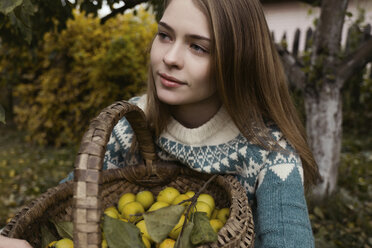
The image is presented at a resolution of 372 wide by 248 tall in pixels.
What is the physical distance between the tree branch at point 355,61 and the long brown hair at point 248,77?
0.96 m

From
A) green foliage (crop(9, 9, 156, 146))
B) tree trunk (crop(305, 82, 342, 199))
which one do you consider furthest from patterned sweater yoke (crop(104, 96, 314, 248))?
green foliage (crop(9, 9, 156, 146))

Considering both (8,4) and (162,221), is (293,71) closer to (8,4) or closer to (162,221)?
(162,221)

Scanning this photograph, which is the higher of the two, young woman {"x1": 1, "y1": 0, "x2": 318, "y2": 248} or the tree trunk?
young woman {"x1": 1, "y1": 0, "x2": 318, "y2": 248}

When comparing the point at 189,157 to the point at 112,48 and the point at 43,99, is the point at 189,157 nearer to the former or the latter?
the point at 112,48

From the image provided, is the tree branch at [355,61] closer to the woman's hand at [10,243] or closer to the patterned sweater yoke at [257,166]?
the patterned sweater yoke at [257,166]

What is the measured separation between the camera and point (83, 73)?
3816 millimetres

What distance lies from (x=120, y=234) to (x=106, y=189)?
1.81 ft

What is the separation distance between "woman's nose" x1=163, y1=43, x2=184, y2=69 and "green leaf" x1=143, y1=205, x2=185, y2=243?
535 millimetres

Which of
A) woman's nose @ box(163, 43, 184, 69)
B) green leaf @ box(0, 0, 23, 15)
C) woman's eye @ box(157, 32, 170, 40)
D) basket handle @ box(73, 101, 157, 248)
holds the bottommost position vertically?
basket handle @ box(73, 101, 157, 248)

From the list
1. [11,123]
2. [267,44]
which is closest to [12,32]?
[267,44]

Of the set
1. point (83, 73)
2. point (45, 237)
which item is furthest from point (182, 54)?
point (83, 73)

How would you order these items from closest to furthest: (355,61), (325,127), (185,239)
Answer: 1. (185,239)
2. (355,61)
3. (325,127)

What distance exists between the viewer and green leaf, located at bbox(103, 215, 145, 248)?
2.83ft

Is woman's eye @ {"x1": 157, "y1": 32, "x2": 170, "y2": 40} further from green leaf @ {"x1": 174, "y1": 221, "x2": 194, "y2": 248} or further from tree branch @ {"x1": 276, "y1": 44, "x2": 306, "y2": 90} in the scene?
tree branch @ {"x1": 276, "y1": 44, "x2": 306, "y2": 90}
